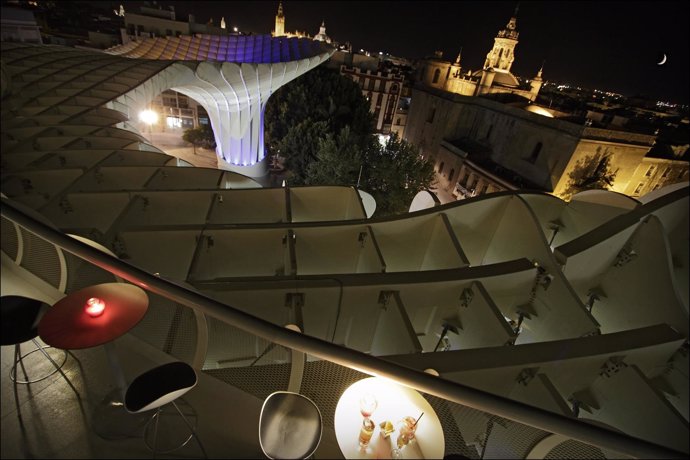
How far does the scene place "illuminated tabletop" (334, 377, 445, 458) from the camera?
7.22ft

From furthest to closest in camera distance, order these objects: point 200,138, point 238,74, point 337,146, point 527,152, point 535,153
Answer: point 200,138, point 527,152, point 535,153, point 337,146, point 238,74

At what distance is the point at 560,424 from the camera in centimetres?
152

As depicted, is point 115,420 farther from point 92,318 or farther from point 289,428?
point 289,428

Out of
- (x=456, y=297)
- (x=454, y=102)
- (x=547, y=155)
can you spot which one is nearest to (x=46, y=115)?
(x=456, y=297)

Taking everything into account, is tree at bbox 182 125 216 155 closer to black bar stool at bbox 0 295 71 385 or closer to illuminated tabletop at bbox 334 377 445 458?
black bar stool at bbox 0 295 71 385

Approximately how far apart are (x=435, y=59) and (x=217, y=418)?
46445mm

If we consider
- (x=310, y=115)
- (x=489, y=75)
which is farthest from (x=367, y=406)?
(x=489, y=75)

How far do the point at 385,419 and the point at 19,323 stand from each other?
303 cm

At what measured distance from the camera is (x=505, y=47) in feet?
143

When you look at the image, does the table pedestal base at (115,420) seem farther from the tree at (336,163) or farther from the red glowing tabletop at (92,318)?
the tree at (336,163)

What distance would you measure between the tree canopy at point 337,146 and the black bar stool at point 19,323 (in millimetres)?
14138

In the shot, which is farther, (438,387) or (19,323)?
(19,323)

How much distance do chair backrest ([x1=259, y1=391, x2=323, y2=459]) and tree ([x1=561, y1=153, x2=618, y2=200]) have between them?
28.2 m

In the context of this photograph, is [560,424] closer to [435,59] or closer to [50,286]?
[50,286]
